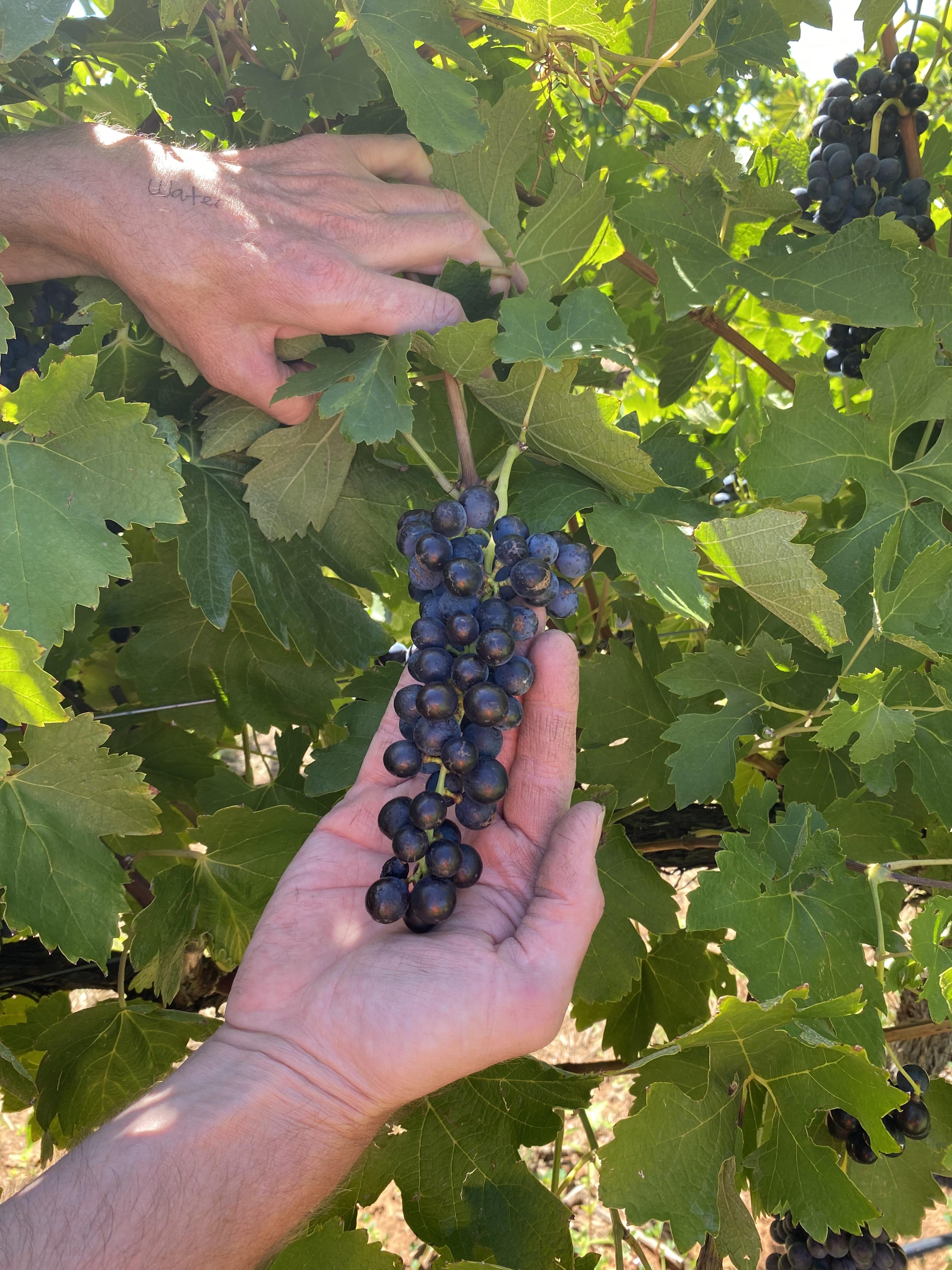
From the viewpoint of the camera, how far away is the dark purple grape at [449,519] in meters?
1.33

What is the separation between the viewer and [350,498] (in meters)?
1.76

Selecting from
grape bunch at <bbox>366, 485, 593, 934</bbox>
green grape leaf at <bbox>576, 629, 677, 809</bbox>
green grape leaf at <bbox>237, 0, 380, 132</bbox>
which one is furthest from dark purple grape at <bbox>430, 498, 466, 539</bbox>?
green grape leaf at <bbox>237, 0, 380, 132</bbox>

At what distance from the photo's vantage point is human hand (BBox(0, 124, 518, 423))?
147 cm

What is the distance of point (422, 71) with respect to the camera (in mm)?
1422

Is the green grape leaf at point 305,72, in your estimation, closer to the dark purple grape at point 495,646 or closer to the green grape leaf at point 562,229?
the green grape leaf at point 562,229

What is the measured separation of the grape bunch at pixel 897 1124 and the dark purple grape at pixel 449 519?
3.94 ft

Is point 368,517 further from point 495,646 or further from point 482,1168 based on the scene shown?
point 482,1168

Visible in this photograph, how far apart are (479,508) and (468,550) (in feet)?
0.25

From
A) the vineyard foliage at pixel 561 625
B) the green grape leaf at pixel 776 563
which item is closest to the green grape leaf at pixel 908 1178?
the vineyard foliage at pixel 561 625

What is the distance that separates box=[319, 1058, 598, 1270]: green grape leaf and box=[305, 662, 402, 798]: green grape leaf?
0.57 metres

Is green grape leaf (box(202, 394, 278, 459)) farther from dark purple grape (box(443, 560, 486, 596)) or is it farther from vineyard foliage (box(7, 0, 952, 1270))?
dark purple grape (box(443, 560, 486, 596))

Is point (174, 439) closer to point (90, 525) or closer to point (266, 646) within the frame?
point (90, 525)

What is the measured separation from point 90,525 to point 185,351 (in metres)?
0.37

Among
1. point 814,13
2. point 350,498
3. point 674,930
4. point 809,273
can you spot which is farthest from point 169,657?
point 814,13
